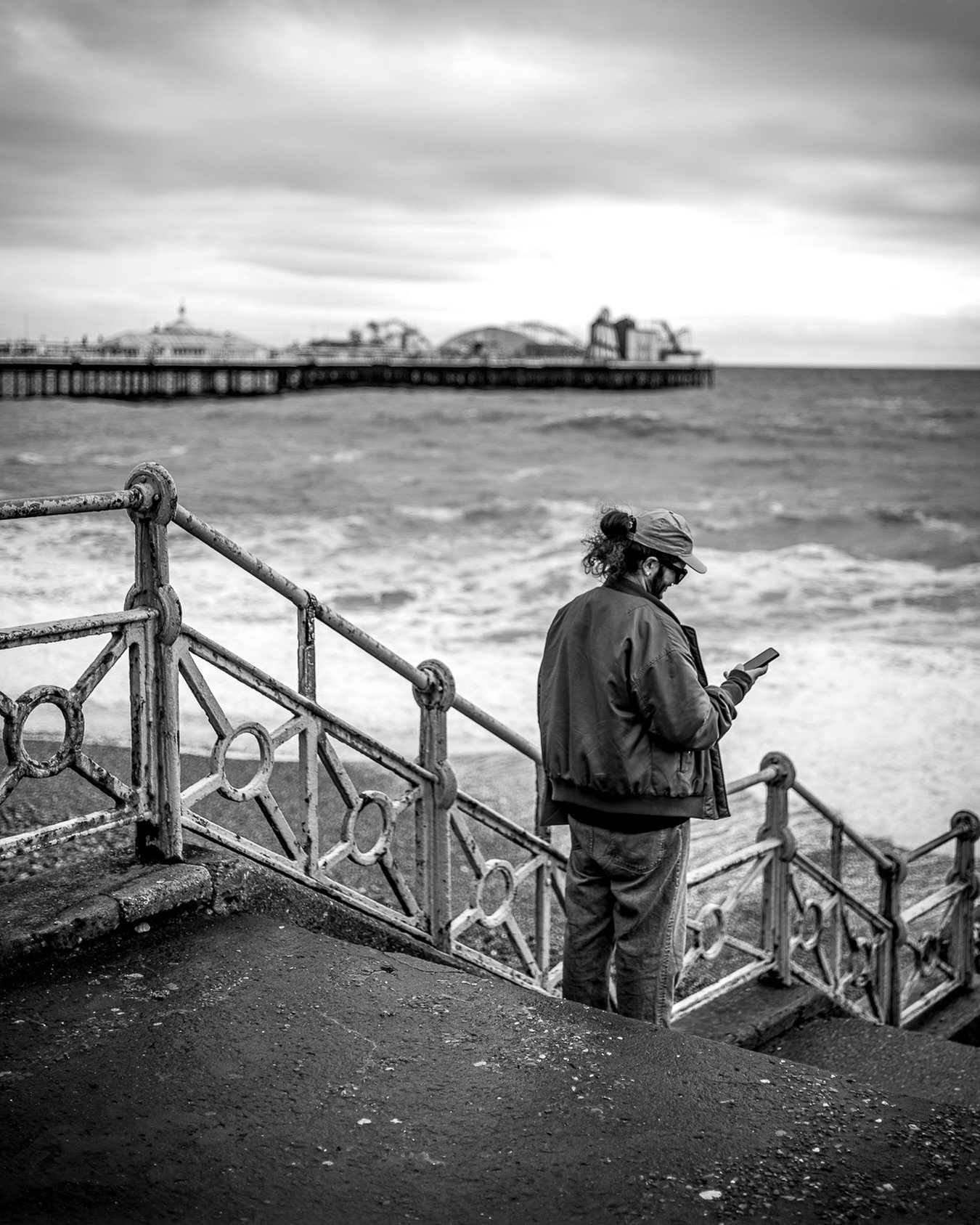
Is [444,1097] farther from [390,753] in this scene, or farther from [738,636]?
[738,636]

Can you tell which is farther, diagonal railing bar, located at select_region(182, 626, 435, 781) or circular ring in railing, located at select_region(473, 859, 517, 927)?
circular ring in railing, located at select_region(473, 859, 517, 927)

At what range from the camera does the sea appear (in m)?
10.2

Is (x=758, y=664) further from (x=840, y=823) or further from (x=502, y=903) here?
(x=840, y=823)

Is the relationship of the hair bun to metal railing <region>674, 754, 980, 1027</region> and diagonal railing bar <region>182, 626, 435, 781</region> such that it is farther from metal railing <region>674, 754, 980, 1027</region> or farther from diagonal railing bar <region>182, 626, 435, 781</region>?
metal railing <region>674, 754, 980, 1027</region>

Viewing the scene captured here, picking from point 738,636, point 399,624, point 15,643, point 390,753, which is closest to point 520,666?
point 399,624

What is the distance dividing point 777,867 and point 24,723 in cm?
294

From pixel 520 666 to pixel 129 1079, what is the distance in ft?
34.3

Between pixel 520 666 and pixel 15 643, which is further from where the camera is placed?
pixel 520 666

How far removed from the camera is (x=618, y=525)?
3.20 meters

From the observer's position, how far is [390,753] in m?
3.49

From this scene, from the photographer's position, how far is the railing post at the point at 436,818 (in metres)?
3.57

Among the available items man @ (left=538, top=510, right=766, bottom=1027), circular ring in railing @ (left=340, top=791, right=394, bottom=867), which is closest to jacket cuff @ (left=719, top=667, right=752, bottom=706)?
man @ (left=538, top=510, right=766, bottom=1027)

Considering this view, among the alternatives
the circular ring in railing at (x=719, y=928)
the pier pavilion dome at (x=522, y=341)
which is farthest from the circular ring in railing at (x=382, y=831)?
the pier pavilion dome at (x=522, y=341)

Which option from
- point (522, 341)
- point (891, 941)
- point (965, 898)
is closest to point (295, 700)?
point (891, 941)
